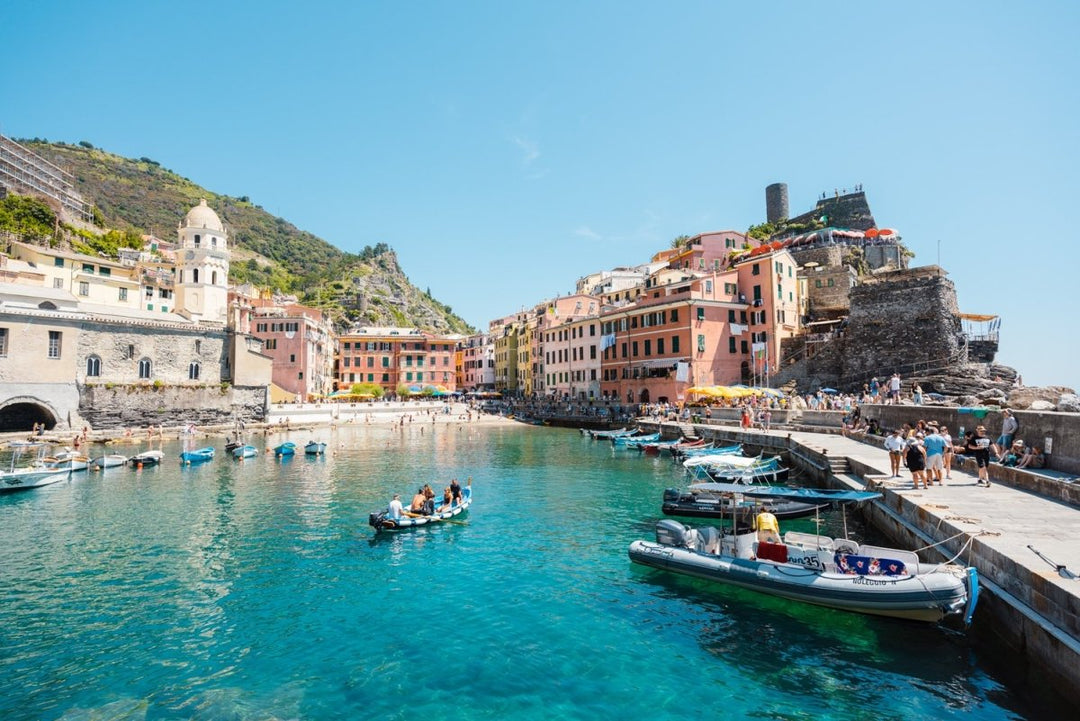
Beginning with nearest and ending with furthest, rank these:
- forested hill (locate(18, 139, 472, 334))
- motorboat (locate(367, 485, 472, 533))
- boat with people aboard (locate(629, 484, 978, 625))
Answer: boat with people aboard (locate(629, 484, 978, 625))
motorboat (locate(367, 485, 472, 533))
forested hill (locate(18, 139, 472, 334))

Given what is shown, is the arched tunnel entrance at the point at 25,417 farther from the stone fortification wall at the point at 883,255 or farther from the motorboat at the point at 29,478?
the stone fortification wall at the point at 883,255

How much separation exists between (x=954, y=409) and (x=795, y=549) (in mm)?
14156

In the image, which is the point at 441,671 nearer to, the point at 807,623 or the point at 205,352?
the point at 807,623

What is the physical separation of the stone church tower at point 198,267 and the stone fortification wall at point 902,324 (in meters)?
68.6

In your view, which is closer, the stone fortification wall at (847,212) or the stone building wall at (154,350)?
the stone building wall at (154,350)

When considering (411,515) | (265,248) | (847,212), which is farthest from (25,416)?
(265,248)

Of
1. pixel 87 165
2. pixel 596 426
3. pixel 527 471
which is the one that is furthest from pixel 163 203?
pixel 527 471

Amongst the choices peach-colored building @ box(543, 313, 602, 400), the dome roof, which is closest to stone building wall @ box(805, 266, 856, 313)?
peach-colored building @ box(543, 313, 602, 400)

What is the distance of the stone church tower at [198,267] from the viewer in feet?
219

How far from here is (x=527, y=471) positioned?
3312 cm

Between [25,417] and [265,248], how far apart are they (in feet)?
400

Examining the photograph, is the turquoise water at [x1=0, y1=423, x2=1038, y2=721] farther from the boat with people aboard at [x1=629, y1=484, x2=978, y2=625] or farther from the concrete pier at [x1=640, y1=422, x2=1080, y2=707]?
the concrete pier at [x1=640, y1=422, x2=1080, y2=707]

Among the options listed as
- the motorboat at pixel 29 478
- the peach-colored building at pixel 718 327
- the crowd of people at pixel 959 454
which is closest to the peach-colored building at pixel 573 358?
the peach-colored building at pixel 718 327

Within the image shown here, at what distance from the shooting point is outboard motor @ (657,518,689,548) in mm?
15227
